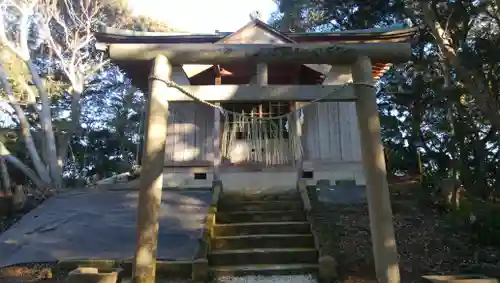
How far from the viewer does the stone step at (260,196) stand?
863 centimetres

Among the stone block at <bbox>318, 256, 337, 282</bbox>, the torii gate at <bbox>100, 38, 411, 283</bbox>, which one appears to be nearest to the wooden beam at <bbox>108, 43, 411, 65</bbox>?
the torii gate at <bbox>100, 38, 411, 283</bbox>

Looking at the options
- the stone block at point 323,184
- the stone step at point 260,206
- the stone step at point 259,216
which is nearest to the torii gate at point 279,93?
the stone step at point 259,216

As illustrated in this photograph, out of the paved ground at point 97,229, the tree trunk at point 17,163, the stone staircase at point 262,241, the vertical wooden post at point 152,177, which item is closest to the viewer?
the vertical wooden post at point 152,177

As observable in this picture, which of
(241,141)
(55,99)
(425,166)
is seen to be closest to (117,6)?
(55,99)

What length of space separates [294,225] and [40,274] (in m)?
4.14

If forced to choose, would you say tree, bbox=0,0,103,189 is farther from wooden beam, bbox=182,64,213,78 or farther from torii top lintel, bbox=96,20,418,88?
torii top lintel, bbox=96,20,418,88

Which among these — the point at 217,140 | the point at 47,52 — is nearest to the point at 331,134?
the point at 217,140

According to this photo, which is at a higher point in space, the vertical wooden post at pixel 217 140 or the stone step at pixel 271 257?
the vertical wooden post at pixel 217 140

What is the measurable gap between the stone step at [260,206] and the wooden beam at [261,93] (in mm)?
3660

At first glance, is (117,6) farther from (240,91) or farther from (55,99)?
(240,91)

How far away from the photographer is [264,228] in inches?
282

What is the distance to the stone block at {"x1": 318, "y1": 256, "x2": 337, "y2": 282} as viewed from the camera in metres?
5.61

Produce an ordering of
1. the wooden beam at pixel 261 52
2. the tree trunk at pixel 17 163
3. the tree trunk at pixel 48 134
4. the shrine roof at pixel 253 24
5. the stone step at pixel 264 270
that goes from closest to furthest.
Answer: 1. the wooden beam at pixel 261 52
2. the stone step at pixel 264 270
3. the shrine roof at pixel 253 24
4. the tree trunk at pixel 17 163
5. the tree trunk at pixel 48 134

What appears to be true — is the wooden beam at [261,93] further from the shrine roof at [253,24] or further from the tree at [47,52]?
the tree at [47,52]
